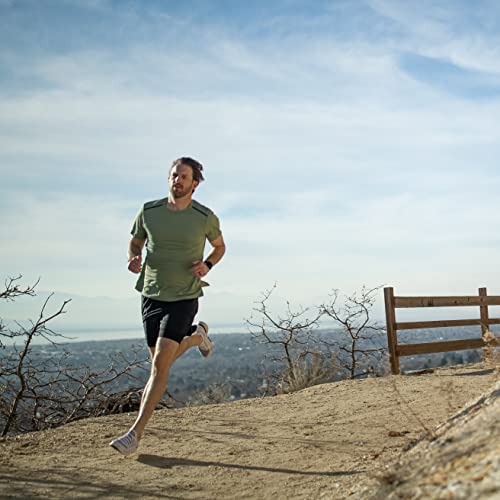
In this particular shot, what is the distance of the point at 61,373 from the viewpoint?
8055 millimetres

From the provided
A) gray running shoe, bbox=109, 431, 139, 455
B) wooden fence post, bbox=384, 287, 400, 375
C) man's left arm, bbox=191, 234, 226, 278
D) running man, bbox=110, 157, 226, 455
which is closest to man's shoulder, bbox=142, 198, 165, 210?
running man, bbox=110, 157, 226, 455

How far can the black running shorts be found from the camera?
4.60 meters

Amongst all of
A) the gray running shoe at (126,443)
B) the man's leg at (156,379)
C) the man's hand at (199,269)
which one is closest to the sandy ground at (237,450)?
the gray running shoe at (126,443)

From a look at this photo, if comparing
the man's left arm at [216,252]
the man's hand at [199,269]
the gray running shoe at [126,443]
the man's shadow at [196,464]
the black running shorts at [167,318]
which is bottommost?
the man's shadow at [196,464]

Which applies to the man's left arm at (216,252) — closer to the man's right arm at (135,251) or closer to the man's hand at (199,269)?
the man's hand at (199,269)

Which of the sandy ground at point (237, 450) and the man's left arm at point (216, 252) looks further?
the man's left arm at point (216, 252)

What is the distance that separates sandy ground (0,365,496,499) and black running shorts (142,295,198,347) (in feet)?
2.89

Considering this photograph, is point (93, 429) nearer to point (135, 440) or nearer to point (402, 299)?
point (135, 440)

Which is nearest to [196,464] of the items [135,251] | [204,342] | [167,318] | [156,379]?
[156,379]

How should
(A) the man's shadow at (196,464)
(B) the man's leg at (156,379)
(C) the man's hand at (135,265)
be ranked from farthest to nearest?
(C) the man's hand at (135,265)
(B) the man's leg at (156,379)
(A) the man's shadow at (196,464)

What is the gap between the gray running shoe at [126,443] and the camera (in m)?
4.31

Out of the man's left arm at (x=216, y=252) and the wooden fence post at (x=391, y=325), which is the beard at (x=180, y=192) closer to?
the man's left arm at (x=216, y=252)

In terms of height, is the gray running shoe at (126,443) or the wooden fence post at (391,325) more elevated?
the wooden fence post at (391,325)

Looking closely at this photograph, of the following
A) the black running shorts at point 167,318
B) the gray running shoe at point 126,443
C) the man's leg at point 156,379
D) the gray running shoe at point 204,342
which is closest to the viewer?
the gray running shoe at point 126,443
